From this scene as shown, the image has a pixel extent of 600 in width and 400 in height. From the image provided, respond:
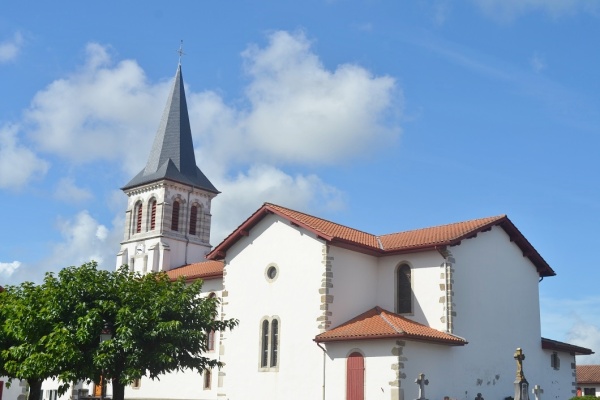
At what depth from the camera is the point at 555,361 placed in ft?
110

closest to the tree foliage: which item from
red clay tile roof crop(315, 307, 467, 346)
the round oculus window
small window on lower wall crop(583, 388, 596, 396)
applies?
red clay tile roof crop(315, 307, 467, 346)

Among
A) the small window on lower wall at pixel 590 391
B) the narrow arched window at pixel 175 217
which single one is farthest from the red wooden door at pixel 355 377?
the small window on lower wall at pixel 590 391

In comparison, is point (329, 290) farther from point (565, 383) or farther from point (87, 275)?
point (565, 383)

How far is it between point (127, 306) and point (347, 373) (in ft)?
27.0

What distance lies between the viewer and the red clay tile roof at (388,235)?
28.7 m

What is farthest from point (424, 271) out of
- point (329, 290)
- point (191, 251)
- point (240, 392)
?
point (191, 251)

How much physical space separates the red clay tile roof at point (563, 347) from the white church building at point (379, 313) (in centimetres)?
9

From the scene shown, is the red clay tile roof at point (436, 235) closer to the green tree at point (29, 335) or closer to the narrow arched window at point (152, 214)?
the green tree at point (29, 335)

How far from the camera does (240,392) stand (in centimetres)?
2978

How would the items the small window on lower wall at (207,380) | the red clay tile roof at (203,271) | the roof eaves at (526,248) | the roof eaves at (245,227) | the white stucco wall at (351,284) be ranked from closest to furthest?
the white stucco wall at (351,284) → the roof eaves at (245,227) → the roof eaves at (526,248) → the small window on lower wall at (207,380) → the red clay tile roof at (203,271)

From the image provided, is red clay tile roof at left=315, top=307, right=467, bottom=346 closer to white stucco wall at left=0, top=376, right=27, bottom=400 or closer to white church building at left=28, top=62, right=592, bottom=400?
white church building at left=28, top=62, right=592, bottom=400

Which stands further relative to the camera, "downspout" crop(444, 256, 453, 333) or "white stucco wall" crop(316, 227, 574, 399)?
"downspout" crop(444, 256, 453, 333)

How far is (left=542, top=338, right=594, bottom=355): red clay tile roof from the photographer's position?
32.7 m

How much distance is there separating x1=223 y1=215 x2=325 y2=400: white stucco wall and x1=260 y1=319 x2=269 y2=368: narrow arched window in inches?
11.2
